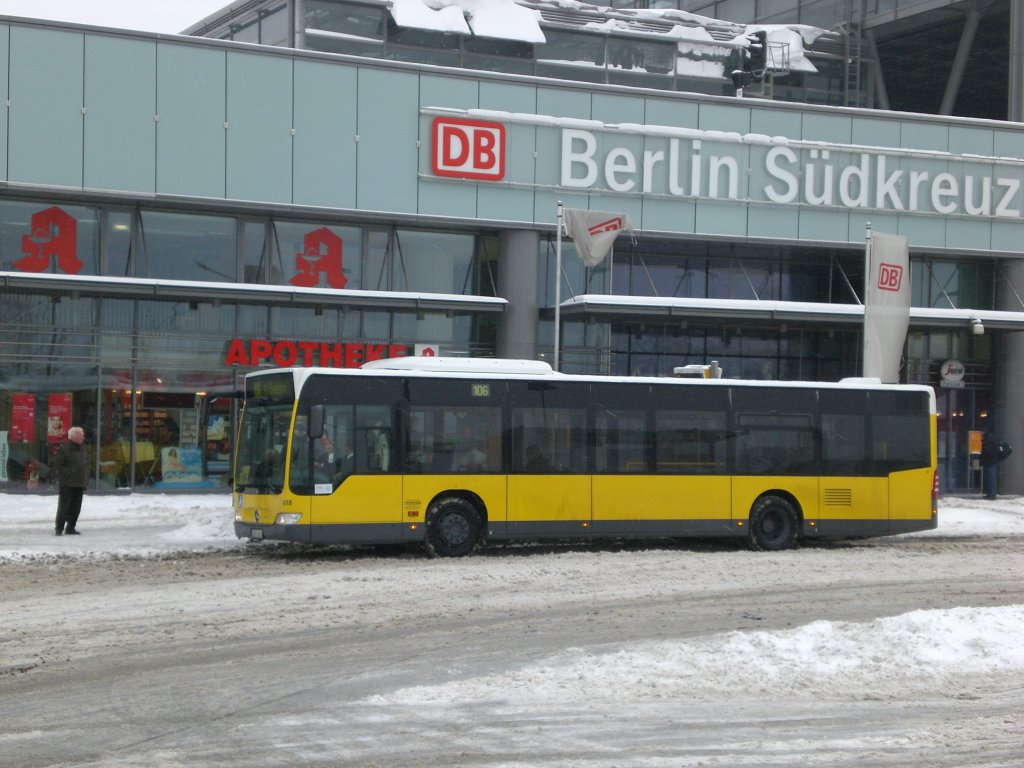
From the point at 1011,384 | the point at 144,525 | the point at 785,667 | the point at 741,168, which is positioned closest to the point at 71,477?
the point at 144,525

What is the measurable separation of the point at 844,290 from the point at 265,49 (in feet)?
55.0

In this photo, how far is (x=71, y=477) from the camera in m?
20.0

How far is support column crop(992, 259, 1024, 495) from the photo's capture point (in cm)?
3403

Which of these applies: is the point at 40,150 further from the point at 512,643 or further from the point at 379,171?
the point at 512,643

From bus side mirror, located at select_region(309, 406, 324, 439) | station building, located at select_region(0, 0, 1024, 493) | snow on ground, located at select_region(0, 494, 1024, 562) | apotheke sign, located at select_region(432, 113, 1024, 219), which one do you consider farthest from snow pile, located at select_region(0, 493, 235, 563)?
apotheke sign, located at select_region(432, 113, 1024, 219)

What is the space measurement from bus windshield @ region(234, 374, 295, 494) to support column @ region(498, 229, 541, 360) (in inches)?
450

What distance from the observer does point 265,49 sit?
27484 mm

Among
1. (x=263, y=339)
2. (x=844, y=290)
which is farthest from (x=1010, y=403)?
(x=263, y=339)

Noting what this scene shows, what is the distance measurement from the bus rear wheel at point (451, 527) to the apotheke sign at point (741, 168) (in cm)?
1207

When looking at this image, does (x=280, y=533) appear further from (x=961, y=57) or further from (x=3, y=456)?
(x=961, y=57)

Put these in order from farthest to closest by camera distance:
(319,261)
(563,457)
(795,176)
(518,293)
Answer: (795,176) < (518,293) < (319,261) < (563,457)

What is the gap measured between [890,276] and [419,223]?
35.9 ft

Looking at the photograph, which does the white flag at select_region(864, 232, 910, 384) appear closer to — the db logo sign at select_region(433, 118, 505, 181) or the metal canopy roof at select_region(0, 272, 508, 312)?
the metal canopy roof at select_region(0, 272, 508, 312)

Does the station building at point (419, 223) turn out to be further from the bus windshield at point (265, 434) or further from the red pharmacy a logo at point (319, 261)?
the bus windshield at point (265, 434)
